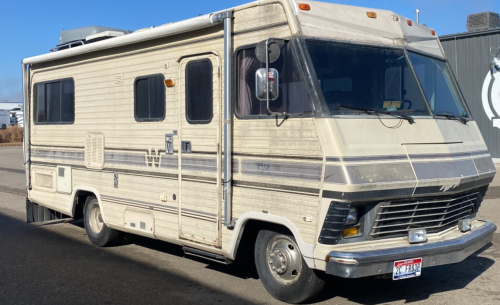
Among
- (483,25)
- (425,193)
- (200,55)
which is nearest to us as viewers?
(425,193)

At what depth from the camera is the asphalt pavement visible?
602cm

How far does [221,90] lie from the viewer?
6.29 metres

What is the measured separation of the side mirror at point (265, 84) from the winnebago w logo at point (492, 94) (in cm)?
1528

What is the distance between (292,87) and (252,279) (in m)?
2.39

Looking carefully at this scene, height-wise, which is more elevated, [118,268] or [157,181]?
[157,181]

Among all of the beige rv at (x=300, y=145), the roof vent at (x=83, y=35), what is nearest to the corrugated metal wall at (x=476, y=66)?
the beige rv at (x=300, y=145)

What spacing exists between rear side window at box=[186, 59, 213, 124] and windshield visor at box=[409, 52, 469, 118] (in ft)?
7.33

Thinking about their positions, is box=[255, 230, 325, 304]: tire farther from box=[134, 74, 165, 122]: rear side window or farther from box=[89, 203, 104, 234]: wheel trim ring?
box=[89, 203, 104, 234]: wheel trim ring

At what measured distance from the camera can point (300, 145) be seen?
214 inches

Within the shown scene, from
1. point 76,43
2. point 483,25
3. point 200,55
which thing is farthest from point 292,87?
point 483,25

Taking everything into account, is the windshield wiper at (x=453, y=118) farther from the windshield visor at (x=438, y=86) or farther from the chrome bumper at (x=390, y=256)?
the chrome bumper at (x=390, y=256)

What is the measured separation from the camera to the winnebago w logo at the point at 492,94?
61.4 ft

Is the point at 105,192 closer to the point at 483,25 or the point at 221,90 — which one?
the point at 221,90

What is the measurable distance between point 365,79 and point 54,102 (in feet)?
18.2
